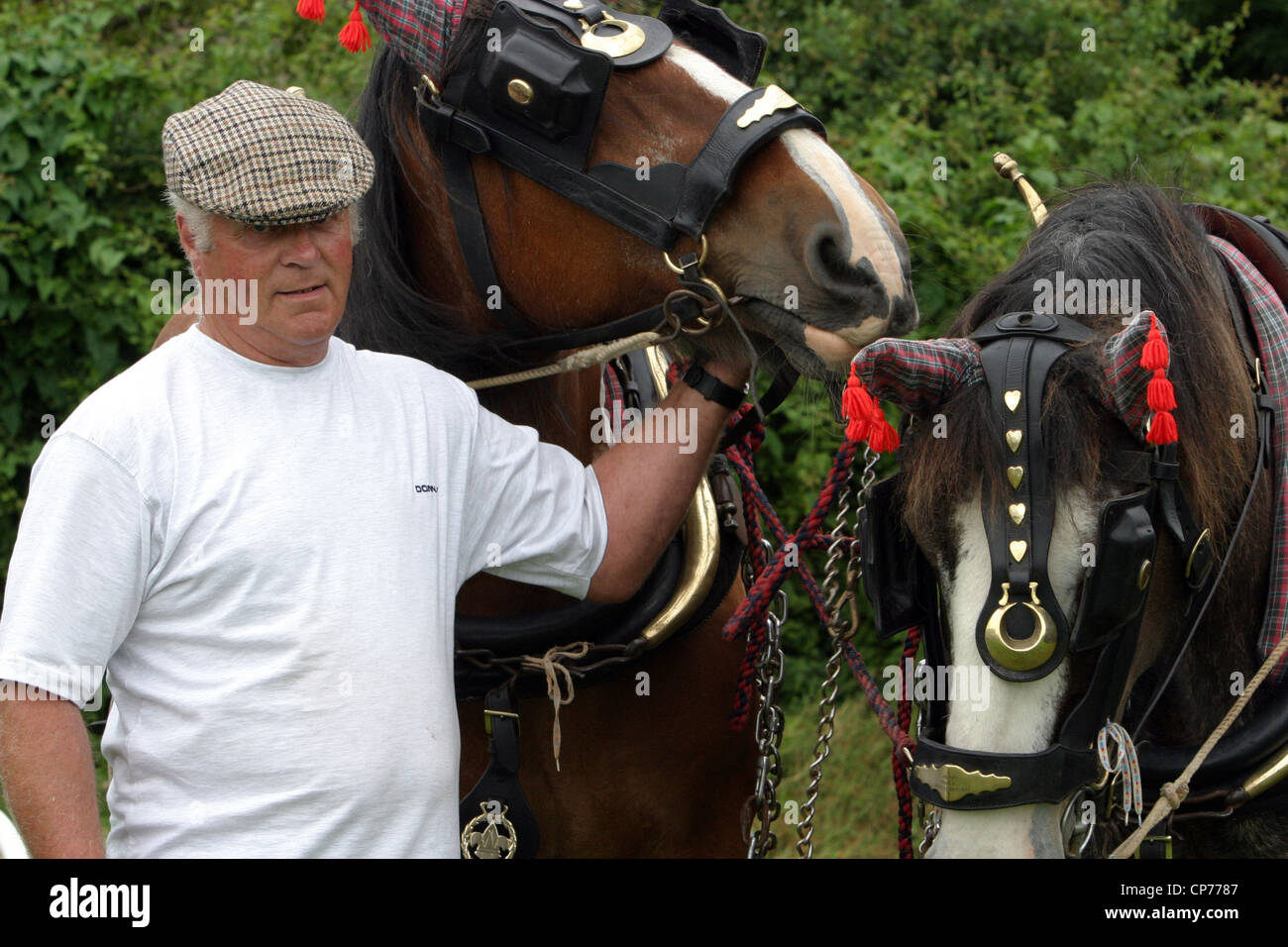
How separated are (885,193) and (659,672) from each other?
2.85 meters

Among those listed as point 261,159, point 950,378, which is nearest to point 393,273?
point 261,159

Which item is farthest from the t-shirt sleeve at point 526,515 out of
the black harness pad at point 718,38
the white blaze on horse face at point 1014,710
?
the black harness pad at point 718,38

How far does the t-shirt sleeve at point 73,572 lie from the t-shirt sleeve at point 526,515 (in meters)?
0.54

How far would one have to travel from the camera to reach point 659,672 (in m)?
2.71

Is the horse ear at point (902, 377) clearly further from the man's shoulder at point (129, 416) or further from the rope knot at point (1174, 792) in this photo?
the man's shoulder at point (129, 416)

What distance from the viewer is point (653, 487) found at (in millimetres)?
2289

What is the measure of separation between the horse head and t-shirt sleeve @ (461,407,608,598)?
24 centimetres

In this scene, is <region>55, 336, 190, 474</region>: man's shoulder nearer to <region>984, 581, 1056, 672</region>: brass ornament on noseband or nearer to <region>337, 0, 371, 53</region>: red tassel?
<region>337, 0, 371, 53</region>: red tassel

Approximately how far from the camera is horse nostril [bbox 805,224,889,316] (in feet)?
6.93

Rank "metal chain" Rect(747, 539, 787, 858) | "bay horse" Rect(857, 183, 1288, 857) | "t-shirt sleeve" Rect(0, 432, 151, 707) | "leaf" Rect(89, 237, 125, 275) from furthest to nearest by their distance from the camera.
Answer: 1. "leaf" Rect(89, 237, 125, 275)
2. "metal chain" Rect(747, 539, 787, 858)
3. "bay horse" Rect(857, 183, 1288, 857)
4. "t-shirt sleeve" Rect(0, 432, 151, 707)

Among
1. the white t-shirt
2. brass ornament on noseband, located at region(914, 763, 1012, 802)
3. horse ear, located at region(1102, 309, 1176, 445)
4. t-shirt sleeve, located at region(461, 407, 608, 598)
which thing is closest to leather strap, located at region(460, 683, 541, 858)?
t-shirt sleeve, located at region(461, 407, 608, 598)

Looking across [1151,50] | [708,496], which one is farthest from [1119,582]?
[1151,50]

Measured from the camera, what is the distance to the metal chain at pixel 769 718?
2.72 metres

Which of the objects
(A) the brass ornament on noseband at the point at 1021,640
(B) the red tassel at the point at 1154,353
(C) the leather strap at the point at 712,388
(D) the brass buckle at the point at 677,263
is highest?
(D) the brass buckle at the point at 677,263
